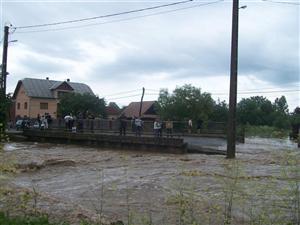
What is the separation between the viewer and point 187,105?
275ft

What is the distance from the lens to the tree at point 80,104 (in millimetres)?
86750

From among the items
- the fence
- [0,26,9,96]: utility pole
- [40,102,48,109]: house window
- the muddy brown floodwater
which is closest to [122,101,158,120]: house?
[40,102,48,109]: house window

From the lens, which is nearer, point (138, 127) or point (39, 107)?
point (138, 127)

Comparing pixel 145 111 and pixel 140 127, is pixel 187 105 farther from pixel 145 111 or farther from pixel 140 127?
pixel 140 127

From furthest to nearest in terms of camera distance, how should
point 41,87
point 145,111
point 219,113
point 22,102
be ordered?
point 145,111 < point 41,87 < point 22,102 < point 219,113

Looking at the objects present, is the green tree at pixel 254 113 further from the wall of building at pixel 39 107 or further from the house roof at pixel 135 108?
the wall of building at pixel 39 107

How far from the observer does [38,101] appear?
9838 centimetres

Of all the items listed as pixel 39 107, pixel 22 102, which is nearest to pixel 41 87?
pixel 39 107

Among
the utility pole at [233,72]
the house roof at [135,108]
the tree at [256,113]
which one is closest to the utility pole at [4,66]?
the utility pole at [233,72]

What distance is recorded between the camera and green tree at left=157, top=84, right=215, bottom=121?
8281 centimetres

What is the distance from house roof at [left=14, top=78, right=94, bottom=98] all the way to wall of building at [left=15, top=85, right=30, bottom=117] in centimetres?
125

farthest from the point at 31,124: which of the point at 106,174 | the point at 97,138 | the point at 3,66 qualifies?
the point at 106,174

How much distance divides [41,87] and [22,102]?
16.1ft

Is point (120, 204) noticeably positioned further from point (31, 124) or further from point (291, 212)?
point (31, 124)
